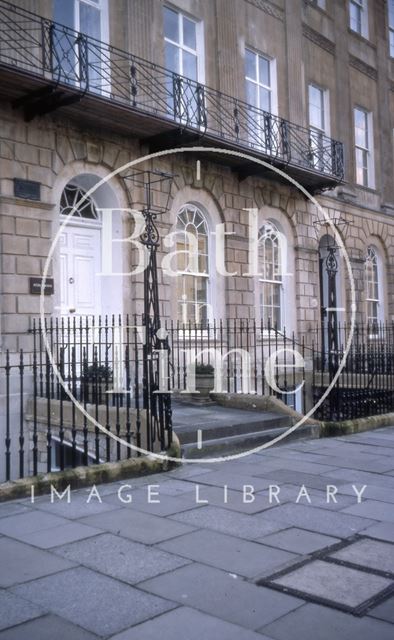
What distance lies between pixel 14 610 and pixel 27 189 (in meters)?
8.81

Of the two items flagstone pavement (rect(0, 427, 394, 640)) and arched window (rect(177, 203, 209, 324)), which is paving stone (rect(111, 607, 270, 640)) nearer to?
flagstone pavement (rect(0, 427, 394, 640))

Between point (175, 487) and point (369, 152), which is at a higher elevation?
point (369, 152)

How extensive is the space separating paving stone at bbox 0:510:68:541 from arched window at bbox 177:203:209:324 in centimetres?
883

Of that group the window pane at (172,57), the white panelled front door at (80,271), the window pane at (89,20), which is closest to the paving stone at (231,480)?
the white panelled front door at (80,271)

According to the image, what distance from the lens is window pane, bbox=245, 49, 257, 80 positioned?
673 inches

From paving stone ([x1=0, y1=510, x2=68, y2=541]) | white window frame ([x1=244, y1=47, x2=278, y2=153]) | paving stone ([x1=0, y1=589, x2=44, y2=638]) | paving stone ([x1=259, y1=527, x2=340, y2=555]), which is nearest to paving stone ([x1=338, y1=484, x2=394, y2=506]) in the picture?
paving stone ([x1=259, y1=527, x2=340, y2=555])

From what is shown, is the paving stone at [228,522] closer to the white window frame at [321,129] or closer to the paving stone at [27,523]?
the paving stone at [27,523]

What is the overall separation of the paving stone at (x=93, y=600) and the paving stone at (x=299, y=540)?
1.40 meters

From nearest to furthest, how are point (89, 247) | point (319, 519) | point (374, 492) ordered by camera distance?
point (319, 519) → point (374, 492) → point (89, 247)

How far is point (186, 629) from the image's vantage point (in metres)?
3.79

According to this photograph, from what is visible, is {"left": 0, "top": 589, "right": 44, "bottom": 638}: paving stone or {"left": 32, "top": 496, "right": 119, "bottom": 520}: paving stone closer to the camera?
{"left": 0, "top": 589, "right": 44, "bottom": 638}: paving stone

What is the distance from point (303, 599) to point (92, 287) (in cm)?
972

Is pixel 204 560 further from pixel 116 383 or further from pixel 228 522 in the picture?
pixel 116 383

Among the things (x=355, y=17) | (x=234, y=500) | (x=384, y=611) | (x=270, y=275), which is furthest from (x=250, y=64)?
(x=384, y=611)
